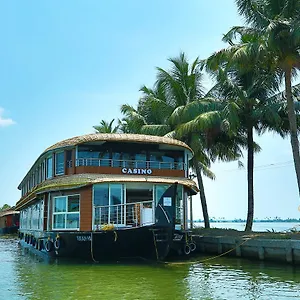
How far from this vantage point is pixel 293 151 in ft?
58.4

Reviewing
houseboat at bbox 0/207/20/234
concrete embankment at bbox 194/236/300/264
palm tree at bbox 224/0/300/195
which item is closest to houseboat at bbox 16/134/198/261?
concrete embankment at bbox 194/236/300/264

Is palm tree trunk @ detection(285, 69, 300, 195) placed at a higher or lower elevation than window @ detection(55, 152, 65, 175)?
higher

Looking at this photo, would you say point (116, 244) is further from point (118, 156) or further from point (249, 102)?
point (249, 102)

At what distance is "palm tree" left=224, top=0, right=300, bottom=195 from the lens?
675 inches

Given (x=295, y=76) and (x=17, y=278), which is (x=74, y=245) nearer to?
(x=17, y=278)

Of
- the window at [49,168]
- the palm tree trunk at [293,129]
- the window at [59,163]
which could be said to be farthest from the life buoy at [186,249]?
the window at [49,168]

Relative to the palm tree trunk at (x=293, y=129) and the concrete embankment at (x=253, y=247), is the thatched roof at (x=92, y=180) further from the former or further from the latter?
the palm tree trunk at (x=293, y=129)

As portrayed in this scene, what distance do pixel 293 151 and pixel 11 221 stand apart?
37.0 meters

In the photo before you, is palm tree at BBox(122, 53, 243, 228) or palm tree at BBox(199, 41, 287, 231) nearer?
palm tree at BBox(199, 41, 287, 231)

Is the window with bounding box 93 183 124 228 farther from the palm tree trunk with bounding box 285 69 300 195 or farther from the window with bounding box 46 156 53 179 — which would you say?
the palm tree trunk with bounding box 285 69 300 195

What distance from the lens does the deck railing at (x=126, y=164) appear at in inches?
636

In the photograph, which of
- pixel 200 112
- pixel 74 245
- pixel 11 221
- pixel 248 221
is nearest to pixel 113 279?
pixel 74 245

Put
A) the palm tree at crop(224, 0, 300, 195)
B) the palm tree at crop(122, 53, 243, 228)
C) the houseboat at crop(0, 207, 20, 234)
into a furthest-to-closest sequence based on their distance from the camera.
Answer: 1. the houseboat at crop(0, 207, 20, 234)
2. the palm tree at crop(122, 53, 243, 228)
3. the palm tree at crop(224, 0, 300, 195)

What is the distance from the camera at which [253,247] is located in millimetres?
16172
